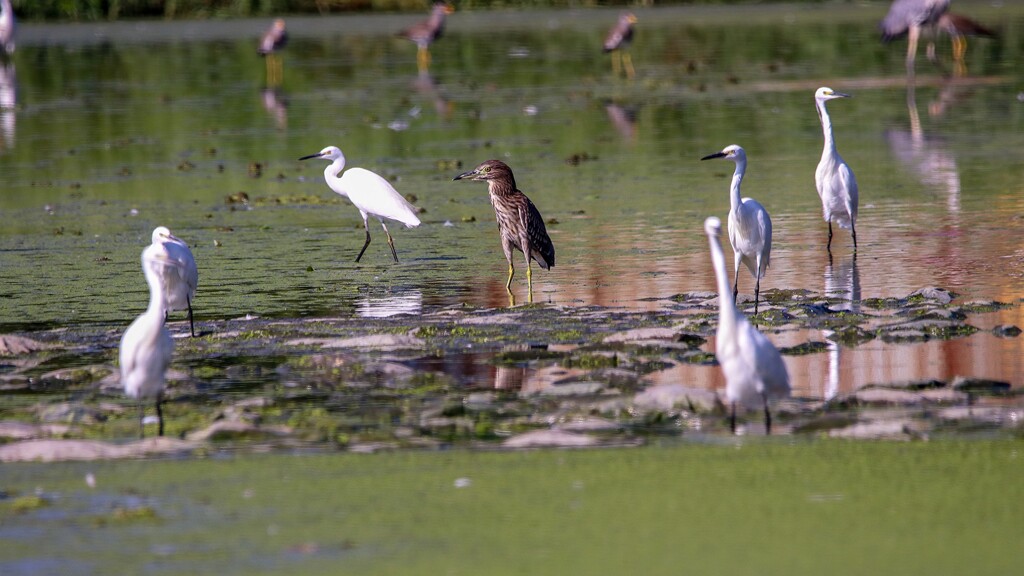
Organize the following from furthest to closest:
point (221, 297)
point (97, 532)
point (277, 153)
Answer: point (277, 153) < point (221, 297) < point (97, 532)

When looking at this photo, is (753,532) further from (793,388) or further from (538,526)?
(793,388)

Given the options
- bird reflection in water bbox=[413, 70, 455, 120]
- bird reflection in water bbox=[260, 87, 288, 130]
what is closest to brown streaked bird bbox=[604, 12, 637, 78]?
bird reflection in water bbox=[413, 70, 455, 120]

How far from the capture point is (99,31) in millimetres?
43344

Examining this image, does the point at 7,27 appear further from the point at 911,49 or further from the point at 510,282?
the point at 510,282

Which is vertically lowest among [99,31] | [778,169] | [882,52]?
[778,169]

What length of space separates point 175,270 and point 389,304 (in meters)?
1.88

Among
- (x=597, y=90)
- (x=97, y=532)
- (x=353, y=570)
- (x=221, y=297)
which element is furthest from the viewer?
(x=597, y=90)

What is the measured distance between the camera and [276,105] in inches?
980

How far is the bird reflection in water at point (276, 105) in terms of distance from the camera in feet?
73.6

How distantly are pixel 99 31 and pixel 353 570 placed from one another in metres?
40.7

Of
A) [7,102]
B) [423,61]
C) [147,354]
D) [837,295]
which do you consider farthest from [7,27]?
[147,354]

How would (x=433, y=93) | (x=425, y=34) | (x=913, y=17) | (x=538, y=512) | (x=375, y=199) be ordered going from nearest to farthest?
(x=538, y=512), (x=375, y=199), (x=433, y=93), (x=913, y=17), (x=425, y=34)

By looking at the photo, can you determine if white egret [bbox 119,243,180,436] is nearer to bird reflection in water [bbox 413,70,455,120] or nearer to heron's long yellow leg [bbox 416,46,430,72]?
bird reflection in water [bbox 413,70,455,120]

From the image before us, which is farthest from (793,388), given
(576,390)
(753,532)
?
(753,532)
